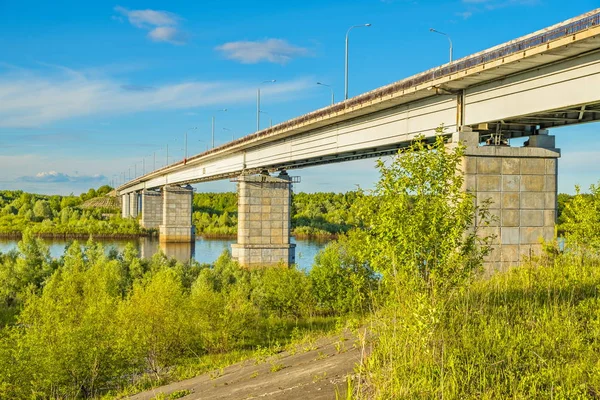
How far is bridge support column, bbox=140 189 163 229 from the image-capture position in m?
109

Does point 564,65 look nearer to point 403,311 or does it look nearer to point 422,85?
point 422,85

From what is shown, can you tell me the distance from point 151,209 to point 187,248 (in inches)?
1247

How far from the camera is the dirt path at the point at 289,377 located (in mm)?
10703

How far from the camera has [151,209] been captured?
111 meters

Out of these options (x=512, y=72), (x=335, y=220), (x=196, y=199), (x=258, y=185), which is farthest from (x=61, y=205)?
(x=512, y=72)

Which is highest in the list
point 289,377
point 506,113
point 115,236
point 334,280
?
point 506,113

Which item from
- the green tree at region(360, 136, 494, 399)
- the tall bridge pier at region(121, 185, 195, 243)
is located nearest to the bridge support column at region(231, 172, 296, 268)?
the green tree at region(360, 136, 494, 399)

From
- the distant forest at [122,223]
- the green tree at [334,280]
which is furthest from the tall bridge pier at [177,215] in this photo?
the green tree at [334,280]

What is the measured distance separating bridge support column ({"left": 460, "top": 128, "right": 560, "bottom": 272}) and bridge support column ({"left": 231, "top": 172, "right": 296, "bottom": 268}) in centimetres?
3075

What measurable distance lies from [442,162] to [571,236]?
11.3 m

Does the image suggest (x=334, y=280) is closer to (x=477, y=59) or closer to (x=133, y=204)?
(x=477, y=59)

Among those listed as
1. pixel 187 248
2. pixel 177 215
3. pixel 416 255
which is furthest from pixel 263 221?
pixel 177 215

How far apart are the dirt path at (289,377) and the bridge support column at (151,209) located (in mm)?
95960

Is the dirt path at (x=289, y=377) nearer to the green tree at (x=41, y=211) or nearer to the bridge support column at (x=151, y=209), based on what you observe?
the bridge support column at (x=151, y=209)
